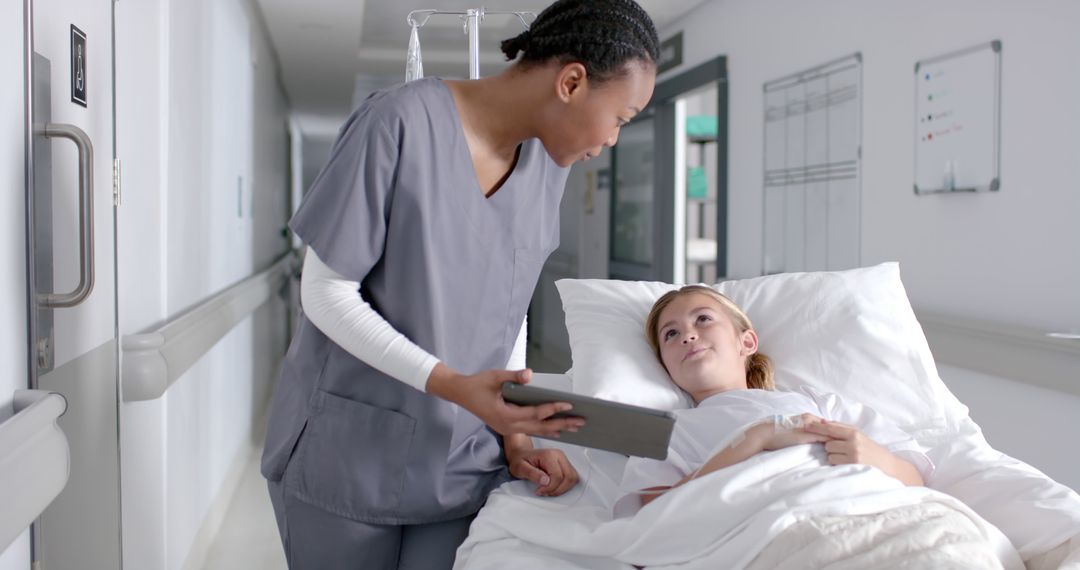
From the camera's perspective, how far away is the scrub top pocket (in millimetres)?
1356

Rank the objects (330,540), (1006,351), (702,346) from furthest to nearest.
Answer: (1006,351) < (702,346) < (330,540)

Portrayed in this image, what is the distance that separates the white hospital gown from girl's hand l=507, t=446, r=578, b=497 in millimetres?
118

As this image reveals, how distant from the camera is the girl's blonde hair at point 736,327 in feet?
6.56

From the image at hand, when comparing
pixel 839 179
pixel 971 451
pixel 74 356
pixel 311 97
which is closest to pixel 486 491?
pixel 74 356

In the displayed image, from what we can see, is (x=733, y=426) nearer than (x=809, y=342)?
Yes

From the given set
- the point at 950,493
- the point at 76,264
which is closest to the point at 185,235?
the point at 76,264

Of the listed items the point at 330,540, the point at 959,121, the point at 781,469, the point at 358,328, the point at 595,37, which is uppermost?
the point at 959,121

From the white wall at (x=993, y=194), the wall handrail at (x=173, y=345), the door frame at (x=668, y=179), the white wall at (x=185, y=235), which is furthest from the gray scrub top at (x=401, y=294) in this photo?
the door frame at (x=668, y=179)

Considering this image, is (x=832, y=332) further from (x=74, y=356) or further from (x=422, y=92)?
(x=74, y=356)

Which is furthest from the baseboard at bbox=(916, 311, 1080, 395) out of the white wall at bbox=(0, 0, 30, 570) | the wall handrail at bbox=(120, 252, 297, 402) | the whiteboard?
the white wall at bbox=(0, 0, 30, 570)

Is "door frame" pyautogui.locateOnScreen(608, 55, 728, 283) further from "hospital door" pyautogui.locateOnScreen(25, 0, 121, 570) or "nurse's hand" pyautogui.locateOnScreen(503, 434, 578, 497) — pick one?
"hospital door" pyautogui.locateOnScreen(25, 0, 121, 570)

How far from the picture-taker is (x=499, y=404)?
1170 millimetres

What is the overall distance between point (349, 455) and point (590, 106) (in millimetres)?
645

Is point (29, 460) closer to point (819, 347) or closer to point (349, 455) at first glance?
point (349, 455)
